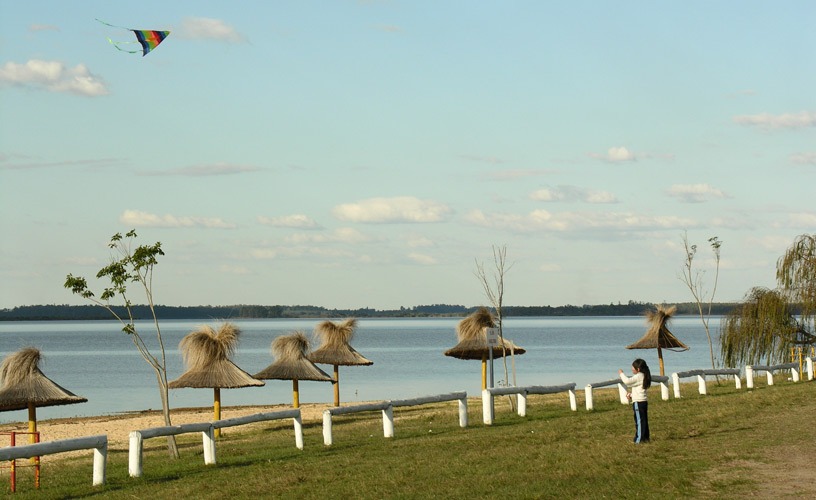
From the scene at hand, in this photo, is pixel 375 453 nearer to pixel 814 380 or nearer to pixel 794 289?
pixel 814 380

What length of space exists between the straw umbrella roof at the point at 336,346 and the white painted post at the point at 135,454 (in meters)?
30.0

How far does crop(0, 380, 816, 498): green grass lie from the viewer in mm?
13734

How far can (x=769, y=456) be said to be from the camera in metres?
16.0

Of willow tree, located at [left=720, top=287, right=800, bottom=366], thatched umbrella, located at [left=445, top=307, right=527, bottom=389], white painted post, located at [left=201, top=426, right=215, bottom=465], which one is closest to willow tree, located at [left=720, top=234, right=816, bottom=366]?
willow tree, located at [left=720, top=287, right=800, bottom=366]

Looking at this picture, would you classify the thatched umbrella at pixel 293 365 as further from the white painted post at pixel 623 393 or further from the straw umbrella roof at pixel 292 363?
the white painted post at pixel 623 393

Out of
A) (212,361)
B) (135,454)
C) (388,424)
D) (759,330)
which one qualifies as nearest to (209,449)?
(135,454)

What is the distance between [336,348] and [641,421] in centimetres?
3044

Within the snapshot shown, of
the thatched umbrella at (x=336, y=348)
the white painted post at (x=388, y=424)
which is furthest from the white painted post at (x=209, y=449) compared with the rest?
the thatched umbrella at (x=336, y=348)

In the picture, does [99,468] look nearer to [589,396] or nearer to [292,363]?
[589,396]

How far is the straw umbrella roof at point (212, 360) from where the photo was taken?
35.0 m

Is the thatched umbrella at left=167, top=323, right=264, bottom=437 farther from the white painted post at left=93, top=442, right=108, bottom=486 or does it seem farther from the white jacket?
the white painted post at left=93, top=442, right=108, bottom=486

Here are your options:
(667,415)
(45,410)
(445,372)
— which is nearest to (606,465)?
(667,415)

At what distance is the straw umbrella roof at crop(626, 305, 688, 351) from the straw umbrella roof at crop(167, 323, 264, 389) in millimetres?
20079

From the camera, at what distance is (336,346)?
4738 centimetres
